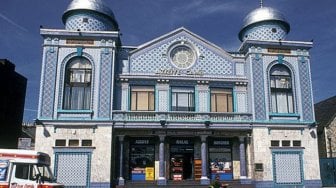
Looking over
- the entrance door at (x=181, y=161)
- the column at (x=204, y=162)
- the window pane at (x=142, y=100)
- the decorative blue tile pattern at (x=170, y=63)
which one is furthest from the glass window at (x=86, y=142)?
the column at (x=204, y=162)

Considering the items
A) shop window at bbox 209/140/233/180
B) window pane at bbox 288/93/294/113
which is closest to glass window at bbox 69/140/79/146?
shop window at bbox 209/140/233/180

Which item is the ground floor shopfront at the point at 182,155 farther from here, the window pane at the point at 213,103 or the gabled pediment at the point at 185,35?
the gabled pediment at the point at 185,35

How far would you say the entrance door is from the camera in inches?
1128

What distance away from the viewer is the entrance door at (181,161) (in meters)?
28.7

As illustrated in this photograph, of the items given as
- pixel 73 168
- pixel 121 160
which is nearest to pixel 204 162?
pixel 121 160

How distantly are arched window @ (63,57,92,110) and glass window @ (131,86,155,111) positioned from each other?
3.65 meters

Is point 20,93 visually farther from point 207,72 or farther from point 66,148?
point 207,72

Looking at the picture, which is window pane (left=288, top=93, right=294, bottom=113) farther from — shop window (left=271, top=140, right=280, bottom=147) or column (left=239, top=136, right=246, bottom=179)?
column (left=239, top=136, right=246, bottom=179)

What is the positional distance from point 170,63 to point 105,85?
590cm

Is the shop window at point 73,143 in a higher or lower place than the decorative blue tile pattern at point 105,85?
lower

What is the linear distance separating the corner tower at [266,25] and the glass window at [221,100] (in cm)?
619

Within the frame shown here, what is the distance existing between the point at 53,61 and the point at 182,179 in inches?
549

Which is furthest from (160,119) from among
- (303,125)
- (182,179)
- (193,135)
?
(303,125)

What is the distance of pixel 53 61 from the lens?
28.5m
